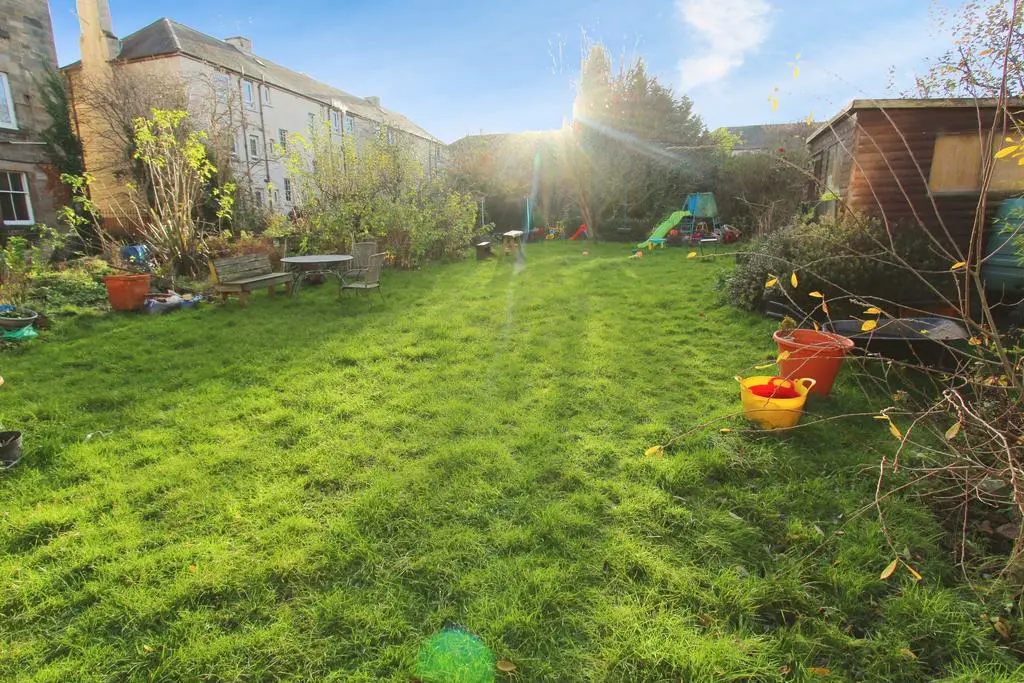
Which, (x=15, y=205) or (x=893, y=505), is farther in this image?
(x=15, y=205)

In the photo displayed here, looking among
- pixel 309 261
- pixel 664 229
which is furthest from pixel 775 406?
pixel 664 229

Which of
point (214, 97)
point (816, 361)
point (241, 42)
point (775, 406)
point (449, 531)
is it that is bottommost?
point (449, 531)

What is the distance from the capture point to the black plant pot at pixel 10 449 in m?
3.40

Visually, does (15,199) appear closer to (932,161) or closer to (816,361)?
(816,361)

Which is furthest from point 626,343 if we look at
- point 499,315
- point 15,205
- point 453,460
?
point 15,205

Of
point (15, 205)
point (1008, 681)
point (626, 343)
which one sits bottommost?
point (1008, 681)

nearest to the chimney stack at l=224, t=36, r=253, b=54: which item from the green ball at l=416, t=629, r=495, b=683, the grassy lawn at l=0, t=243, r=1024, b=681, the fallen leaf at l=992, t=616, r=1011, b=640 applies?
the grassy lawn at l=0, t=243, r=1024, b=681

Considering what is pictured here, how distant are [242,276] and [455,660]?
8.02 m

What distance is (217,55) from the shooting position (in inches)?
877

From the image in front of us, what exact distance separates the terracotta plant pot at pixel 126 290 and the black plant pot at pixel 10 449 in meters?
4.96

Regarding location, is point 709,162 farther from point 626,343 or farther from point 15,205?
point 15,205

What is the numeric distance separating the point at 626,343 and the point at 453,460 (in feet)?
10.8

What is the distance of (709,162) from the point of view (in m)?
18.7

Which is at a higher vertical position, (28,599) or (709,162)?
(709,162)
